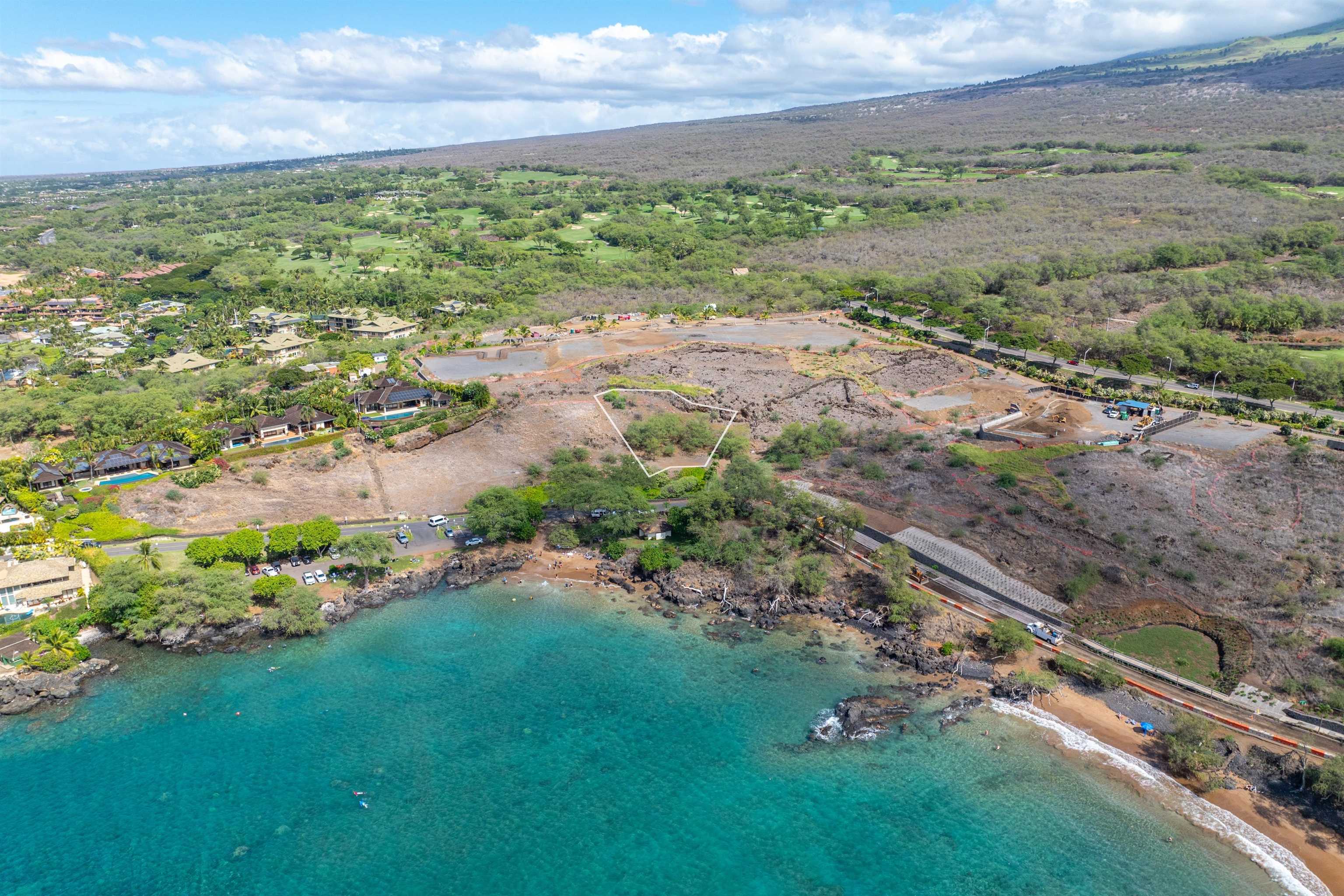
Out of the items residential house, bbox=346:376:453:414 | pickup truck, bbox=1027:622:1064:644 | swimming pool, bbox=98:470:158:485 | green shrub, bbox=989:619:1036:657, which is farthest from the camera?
residential house, bbox=346:376:453:414

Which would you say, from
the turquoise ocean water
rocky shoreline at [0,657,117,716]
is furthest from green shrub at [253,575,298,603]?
rocky shoreline at [0,657,117,716]

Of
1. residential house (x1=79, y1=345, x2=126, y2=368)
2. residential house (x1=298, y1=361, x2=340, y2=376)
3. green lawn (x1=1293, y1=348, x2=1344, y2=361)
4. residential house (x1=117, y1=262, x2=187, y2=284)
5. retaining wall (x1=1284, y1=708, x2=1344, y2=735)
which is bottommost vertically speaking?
retaining wall (x1=1284, y1=708, x2=1344, y2=735)

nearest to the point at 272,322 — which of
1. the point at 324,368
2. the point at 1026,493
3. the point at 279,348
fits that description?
the point at 279,348

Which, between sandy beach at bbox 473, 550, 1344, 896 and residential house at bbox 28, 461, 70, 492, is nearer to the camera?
sandy beach at bbox 473, 550, 1344, 896

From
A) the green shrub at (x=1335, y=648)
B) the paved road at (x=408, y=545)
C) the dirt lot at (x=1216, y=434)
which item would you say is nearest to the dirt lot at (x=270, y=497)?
the paved road at (x=408, y=545)


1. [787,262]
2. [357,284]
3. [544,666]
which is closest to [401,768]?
[544,666]

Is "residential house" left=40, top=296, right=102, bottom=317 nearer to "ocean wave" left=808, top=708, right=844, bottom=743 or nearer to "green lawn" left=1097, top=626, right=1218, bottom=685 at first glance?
"ocean wave" left=808, top=708, right=844, bottom=743

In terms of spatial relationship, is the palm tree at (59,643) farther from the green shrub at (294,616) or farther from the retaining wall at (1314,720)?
the retaining wall at (1314,720)
